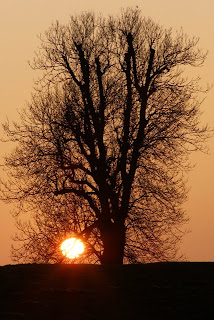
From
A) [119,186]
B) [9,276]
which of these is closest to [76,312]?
[9,276]

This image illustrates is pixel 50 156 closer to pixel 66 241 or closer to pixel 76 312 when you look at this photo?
pixel 66 241

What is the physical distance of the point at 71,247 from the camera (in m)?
27.8

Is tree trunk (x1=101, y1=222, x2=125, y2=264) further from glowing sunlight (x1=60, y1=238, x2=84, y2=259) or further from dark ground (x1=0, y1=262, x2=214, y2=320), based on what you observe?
dark ground (x1=0, y1=262, x2=214, y2=320)

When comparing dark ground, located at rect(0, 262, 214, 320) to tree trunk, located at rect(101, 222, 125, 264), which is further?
tree trunk, located at rect(101, 222, 125, 264)

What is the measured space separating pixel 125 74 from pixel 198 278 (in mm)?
14813

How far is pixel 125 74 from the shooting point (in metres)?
28.2

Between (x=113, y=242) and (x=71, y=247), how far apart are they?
2.04 m

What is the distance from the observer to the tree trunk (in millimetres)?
26531

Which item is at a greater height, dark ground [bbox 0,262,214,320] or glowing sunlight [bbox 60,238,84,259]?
glowing sunlight [bbox 60,238,84,259]

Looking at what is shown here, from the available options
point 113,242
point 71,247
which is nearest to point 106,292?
point 113,242

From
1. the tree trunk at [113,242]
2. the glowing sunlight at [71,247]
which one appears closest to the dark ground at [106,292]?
the tree trunk at [113,242]

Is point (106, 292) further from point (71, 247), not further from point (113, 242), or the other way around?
point (71, 247)

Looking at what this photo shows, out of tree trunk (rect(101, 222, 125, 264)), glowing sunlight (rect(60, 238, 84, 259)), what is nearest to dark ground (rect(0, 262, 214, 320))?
tree trunk (rect(101, 222, 125, 264))

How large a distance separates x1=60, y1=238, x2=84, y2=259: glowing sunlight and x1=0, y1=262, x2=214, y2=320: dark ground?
38.8 ft
